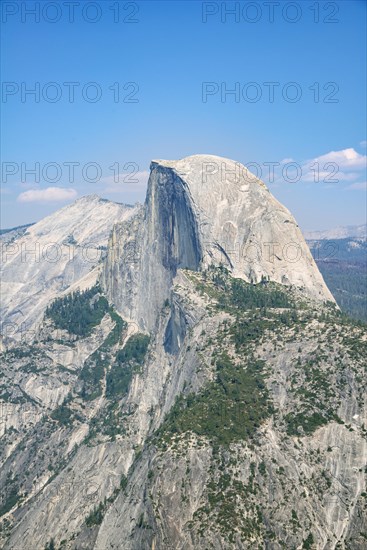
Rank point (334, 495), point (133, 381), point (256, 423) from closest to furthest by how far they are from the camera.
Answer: point (334, 495) → point (256, 423) → point (133, 381)

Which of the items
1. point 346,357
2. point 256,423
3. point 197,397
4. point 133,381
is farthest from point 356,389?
point 133,381

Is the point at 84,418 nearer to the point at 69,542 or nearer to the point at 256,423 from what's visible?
the point at 69,542

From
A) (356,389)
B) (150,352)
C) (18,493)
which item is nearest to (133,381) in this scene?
(150,352)

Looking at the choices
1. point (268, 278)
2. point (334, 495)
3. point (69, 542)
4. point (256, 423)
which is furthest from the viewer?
point (268, 278)

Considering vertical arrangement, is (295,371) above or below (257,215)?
below

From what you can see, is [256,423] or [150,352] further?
[150,352]

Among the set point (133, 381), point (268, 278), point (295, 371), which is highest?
point (268, 278)
